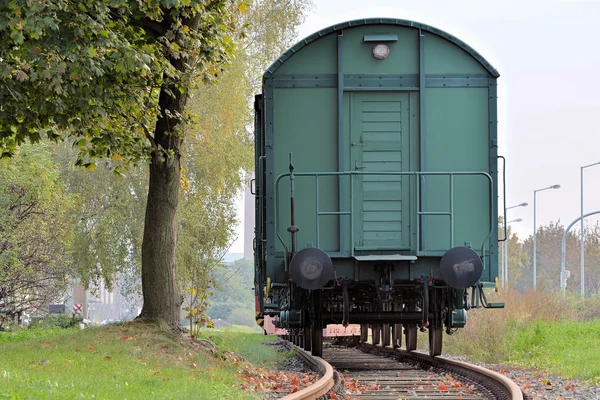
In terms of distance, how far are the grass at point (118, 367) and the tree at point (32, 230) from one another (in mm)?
11738

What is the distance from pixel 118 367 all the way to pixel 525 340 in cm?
1012

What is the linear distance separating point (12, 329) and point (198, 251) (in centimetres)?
655

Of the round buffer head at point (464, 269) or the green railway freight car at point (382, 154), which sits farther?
the green railway freight car at point (382, 154)

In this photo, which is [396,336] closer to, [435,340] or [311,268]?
[435,340]

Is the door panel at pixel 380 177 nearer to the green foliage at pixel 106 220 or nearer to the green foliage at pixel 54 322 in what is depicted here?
the green foliage at pixel 106 220

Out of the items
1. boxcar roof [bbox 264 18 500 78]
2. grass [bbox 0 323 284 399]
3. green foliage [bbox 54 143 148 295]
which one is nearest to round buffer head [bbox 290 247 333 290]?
grass [bbox 0 323 284 399]

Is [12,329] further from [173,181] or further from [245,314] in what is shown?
[245,314]

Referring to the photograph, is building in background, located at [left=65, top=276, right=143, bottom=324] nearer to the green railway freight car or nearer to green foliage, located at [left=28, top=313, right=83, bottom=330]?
green foliage, located at [left=28, top=313, right=83, bottom=330]

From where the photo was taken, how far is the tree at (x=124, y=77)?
40.7 ft

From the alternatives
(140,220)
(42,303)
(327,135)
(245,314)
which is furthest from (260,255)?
(245,314)

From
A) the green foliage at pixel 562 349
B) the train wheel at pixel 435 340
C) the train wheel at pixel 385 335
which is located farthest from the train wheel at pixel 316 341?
the train wheel at pixel 385 335

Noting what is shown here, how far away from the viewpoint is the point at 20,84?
44.8ft

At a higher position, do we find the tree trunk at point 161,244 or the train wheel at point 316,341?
the tree trunk at point 161,244

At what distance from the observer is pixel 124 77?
14016 millimetres
